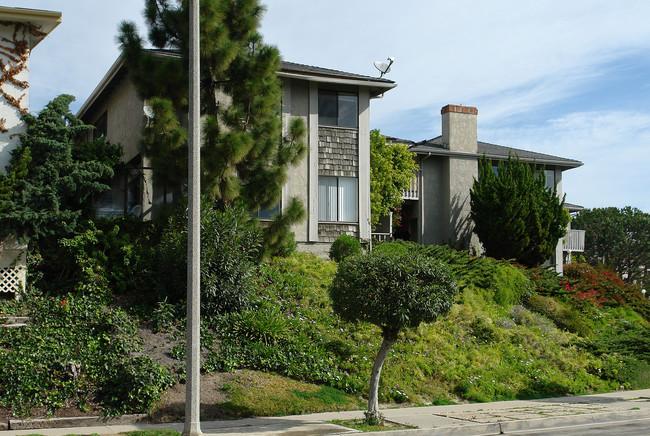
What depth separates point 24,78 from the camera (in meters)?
17.0

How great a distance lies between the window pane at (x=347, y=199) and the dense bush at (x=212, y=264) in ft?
27.1

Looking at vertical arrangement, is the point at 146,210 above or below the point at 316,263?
above

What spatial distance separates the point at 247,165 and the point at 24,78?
6.15m

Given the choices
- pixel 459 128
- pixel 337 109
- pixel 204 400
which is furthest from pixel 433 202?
pixel 204 400

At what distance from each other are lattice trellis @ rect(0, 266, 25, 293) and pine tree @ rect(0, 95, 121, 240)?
830mm

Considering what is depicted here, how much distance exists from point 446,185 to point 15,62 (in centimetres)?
2009

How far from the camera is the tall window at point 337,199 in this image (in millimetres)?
23856

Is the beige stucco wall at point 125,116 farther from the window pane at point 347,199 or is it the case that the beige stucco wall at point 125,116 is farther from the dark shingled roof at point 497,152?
the dark shingled roof at point 497,152

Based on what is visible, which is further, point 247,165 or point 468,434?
point 247,165

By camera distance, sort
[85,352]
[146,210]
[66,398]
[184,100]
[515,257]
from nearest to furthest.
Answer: [66,398] → [85,352] → [184,100] → [146,210] → [515,257]

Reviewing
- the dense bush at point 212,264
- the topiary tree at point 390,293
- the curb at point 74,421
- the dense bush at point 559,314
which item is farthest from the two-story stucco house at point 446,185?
the curb at point 74,421

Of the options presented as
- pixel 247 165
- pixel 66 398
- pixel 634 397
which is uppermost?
pixel 247 165

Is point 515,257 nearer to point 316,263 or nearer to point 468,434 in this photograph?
point 316,263

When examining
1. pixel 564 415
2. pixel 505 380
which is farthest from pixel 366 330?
pixel 564 415
